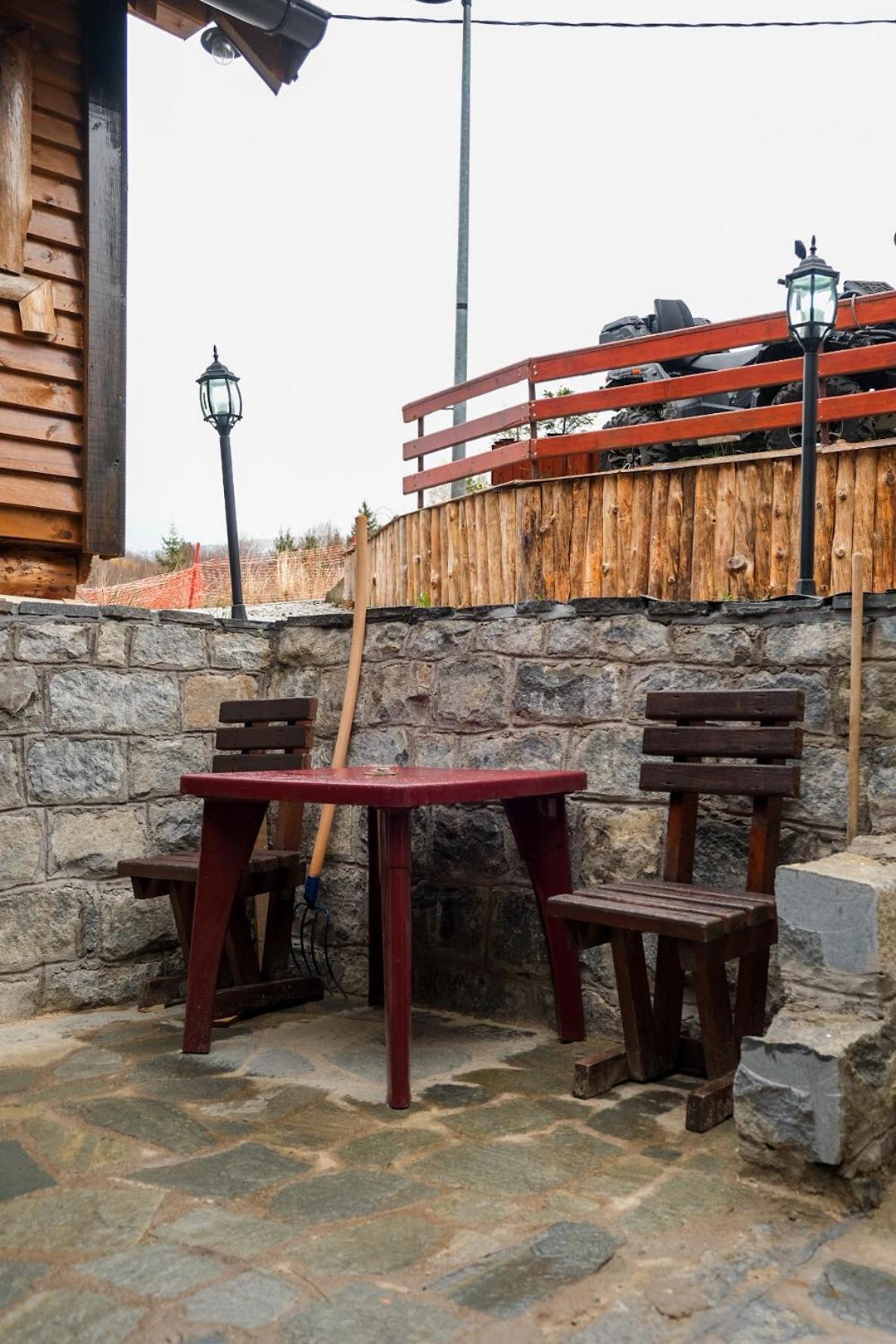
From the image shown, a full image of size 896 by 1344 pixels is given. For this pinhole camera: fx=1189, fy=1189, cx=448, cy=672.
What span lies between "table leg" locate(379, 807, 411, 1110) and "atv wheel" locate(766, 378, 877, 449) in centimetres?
449

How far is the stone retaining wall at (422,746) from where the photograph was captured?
135 inches

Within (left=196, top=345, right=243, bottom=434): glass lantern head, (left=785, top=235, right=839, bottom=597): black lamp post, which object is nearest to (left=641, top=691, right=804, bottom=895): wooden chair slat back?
(left=785, top=235, right=839, bottom=597): black lamp post

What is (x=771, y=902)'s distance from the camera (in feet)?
9.43

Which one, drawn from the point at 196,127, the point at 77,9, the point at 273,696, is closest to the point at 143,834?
the point at 273,696

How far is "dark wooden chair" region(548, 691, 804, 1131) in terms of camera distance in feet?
9.06

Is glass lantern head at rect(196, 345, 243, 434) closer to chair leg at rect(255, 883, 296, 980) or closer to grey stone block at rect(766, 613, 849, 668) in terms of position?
chair leg at rect(255, 883, 296, 980)

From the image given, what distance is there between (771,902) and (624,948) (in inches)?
14.9

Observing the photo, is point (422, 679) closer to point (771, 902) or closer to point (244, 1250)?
point (771, 902)

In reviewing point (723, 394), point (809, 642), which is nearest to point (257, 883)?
point (809, 642)

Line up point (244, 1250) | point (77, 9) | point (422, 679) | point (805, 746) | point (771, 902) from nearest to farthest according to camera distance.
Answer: point (244, 1250)
point (771, 902)
point (805, 746)
point (422, 679)
point (77, 9)

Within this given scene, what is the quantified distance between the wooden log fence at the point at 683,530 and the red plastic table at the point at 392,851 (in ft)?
8.64

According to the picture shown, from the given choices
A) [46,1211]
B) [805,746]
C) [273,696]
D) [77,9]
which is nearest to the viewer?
[46,1211]

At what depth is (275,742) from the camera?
4074mm

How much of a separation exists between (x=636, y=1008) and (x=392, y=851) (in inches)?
29.7
